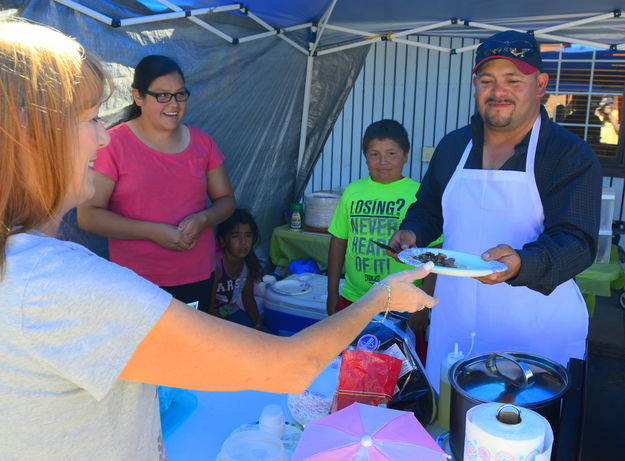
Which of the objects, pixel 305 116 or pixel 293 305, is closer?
pixel 293 305

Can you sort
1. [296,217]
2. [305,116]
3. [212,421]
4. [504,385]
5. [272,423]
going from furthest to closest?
[305,116]
[296,217]
[212,421]
[272,423]
[504,385]

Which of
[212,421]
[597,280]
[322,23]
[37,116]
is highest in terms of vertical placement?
[322,23]

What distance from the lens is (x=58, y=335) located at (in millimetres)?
729

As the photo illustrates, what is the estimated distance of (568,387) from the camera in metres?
1.15

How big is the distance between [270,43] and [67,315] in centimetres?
366

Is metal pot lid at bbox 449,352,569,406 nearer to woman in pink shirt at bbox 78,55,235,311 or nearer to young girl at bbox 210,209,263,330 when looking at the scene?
woman in pink shirt at bbox 78,55,235,311

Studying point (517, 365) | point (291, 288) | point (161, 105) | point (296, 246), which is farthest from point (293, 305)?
point (517, 365)

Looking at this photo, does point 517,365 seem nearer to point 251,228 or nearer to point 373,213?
point 373,213

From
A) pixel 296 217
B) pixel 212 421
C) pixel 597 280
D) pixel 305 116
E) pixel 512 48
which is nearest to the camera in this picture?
pixel 212 421

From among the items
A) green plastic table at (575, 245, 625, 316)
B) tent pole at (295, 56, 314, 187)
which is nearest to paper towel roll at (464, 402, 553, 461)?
green plastic table at (575, 245, 625, 316)

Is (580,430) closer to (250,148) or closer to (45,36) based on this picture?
(45,36)

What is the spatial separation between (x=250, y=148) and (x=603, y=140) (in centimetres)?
340

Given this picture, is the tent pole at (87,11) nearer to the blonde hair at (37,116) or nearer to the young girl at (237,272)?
the young girl at (237,272)

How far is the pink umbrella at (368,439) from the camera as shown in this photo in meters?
1.02
